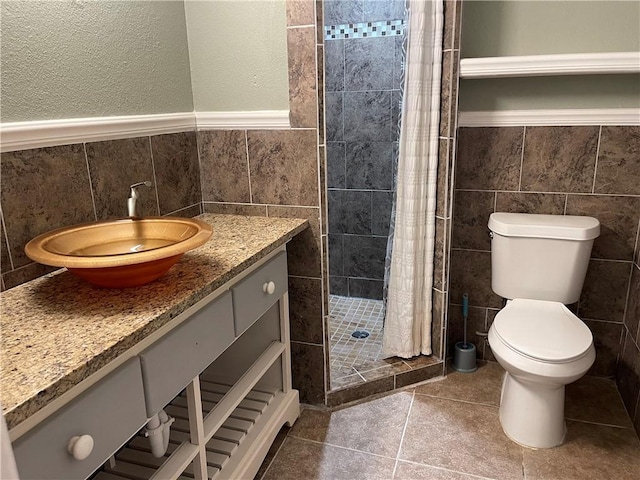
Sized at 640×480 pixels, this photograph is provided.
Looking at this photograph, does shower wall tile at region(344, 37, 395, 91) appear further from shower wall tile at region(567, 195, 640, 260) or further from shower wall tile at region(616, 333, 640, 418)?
shower wall tile at region(616, 333, 640, 418)

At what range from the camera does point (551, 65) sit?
2027 millimetres

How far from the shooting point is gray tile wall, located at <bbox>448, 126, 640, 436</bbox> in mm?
2164

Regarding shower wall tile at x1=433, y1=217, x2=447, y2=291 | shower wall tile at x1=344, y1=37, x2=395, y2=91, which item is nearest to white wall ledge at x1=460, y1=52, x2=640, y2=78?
shower wall tile at x1=433, y1=217, x2=447, y2=291

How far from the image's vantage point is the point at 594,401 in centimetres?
223

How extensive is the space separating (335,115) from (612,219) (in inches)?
63.7

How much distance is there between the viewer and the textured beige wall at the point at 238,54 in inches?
74.1

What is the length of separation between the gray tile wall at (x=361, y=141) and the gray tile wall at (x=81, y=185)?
48.8 inches

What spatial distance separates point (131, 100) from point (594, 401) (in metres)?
2.33

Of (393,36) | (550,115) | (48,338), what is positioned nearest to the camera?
(48,338)

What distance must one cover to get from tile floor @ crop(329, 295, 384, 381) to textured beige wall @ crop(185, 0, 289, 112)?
4.18ft

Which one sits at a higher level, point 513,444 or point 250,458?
point 250,458

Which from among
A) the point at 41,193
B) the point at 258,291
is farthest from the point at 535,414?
the point at 41,193

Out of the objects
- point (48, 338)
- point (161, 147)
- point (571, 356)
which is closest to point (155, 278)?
point (48, 338)

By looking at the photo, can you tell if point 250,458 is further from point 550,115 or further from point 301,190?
point 550,115
